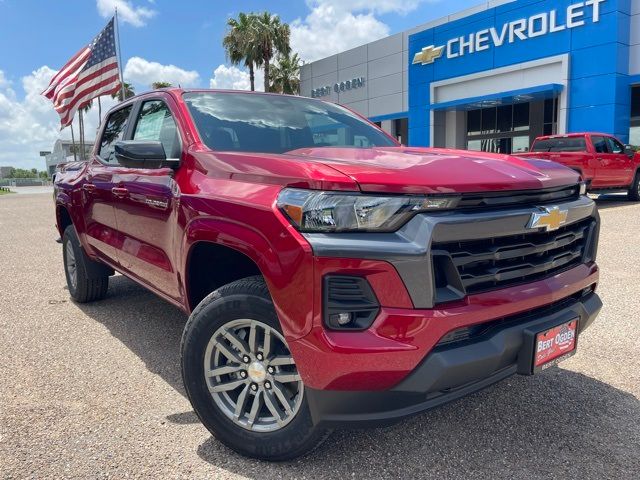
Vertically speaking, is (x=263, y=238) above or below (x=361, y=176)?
below

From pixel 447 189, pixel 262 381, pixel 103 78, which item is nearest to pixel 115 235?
pixel 262 381

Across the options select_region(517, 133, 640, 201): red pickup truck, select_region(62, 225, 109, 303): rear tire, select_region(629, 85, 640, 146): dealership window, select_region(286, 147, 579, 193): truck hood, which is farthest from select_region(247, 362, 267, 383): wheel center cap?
select_region(629, 85, 640, 146): dealership window

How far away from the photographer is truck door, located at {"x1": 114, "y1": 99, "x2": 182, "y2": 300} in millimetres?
2975

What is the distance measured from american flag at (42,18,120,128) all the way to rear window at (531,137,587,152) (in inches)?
388

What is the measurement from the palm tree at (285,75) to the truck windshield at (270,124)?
2948cm

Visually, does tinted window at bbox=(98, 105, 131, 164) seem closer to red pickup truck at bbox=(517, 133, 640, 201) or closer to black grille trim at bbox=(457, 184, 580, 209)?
black grille trim at bbox=(457, 184, 580, 209)

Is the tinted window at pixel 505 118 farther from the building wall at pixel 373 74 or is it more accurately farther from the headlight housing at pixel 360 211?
the headlight housing at pixel 360 211

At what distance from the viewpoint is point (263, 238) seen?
212cm

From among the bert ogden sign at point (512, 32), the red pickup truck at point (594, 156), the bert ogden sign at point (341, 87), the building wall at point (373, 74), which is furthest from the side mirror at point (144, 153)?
the bert ogden sign at point (341, 87)

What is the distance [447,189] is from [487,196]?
0.22 metres

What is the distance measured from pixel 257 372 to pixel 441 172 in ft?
3.90

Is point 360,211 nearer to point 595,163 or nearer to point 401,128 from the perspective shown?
point 595,163

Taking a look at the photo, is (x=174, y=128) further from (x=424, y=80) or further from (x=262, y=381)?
(x=424, y=80)

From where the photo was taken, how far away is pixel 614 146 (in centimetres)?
1305
